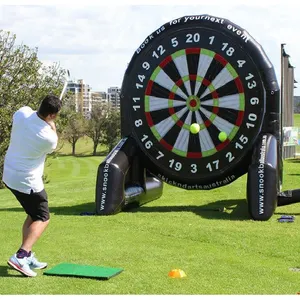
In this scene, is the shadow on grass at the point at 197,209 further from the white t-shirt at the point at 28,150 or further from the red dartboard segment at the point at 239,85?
the white t-shirt at the point at 28,150

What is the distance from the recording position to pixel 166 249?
6.61 metres

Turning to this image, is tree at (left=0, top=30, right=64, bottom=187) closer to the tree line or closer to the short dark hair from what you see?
the tree line

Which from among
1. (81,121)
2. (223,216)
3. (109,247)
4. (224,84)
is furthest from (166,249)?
(81,121)

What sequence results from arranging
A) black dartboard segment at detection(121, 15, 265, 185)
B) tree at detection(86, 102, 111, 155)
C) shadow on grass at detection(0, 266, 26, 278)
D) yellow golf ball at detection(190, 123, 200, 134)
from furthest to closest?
tree at detection(86, 102, 111, 155)
yellow golf ball at detection(190, 123, 200, 134)
black dartboard segment at detection(121, 15, 265, 185)
shadow on grass at detection(0, 266, 26, 278)

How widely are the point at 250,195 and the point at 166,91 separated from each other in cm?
239

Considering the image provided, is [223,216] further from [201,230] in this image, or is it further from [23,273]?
[23,273]

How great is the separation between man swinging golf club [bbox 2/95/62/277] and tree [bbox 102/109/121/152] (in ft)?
172

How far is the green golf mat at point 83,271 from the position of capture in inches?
209

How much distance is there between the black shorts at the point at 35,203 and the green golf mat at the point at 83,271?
511mm

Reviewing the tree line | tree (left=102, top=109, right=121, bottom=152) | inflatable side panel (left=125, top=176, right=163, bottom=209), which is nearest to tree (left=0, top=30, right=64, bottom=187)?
the tree line

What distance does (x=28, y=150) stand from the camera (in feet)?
17.8

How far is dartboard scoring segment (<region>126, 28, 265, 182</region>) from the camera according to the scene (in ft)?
29.9

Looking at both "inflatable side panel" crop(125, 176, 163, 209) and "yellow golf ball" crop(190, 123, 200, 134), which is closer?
"yellow golf ball" crop(190, 123, 200, 134)

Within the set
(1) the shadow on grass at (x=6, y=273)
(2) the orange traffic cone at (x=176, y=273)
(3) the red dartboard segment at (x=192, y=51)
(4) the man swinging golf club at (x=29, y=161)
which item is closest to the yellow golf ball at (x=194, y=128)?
(3) the red dartboard segment at (x=192, y=51)
